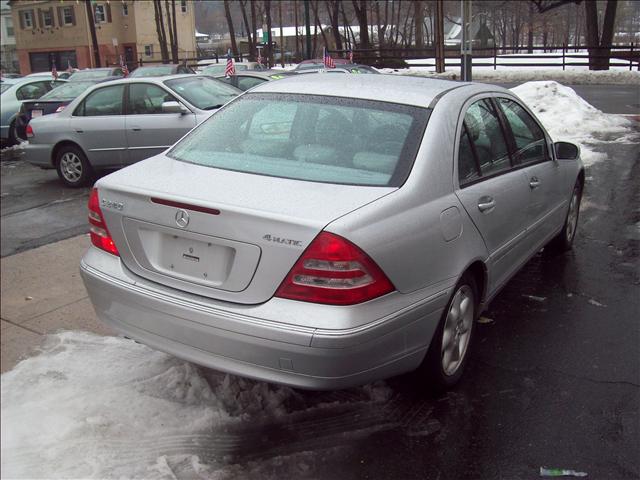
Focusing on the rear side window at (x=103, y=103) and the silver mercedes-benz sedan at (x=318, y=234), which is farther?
the rear side window at (x=103, y=103)

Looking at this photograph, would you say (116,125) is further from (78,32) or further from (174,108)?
(78,32)

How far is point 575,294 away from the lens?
16.9 feet

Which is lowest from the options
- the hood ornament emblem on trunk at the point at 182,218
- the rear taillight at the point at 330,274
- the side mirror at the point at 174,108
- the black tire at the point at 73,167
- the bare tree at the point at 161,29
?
the black tire at the point at 73,167

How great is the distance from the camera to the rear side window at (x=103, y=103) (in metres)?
9.75

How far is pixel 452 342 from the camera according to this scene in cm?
364

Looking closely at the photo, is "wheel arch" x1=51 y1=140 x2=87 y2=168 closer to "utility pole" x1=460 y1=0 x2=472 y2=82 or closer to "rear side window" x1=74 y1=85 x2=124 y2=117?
"rear side window" x1=74 y1=85 x2=124 y2=117

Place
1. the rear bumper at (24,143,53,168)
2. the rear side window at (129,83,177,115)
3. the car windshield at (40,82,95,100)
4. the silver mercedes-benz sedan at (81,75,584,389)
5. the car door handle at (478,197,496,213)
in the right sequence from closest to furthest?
the silver mercedes-benz sedan at (81,75,584,389)
the car door handle at (478,197,496,213)
the rear side window at (129,83,177,115)
the rear bumper at (24,143,53,168)
the car windshield at (40,82,95,100)

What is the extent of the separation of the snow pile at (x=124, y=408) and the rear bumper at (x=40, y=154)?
21.4 ft

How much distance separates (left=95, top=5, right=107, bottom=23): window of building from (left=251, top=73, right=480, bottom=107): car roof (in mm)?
60480

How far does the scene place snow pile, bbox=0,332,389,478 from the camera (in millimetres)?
2791

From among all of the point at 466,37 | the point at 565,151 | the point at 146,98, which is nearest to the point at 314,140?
the point at 565,151

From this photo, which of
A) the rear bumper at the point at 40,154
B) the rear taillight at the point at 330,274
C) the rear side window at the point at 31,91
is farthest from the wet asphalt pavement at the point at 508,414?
the rear side window at the point at 31,91

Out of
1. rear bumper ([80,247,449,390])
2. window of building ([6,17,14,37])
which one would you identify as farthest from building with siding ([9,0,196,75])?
rear bumper ([80,247,449,390])

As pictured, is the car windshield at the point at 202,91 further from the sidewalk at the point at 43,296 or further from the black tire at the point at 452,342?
the black tire at the point at 452,342
